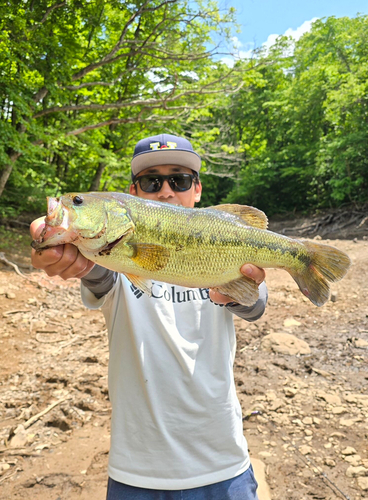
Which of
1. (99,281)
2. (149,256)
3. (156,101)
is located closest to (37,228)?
(99,281)

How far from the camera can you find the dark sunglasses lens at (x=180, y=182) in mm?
2918

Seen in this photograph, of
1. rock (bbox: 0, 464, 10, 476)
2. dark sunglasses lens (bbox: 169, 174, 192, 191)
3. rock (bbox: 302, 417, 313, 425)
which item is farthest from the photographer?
rock (bbox: 302, 417, 313, 425)

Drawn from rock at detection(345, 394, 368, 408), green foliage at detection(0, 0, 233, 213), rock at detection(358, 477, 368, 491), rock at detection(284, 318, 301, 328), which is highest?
green foliage at detection(0, 0, 233, 213)

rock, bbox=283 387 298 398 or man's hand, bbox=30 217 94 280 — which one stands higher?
man's hand, bbox=30 217 94 280

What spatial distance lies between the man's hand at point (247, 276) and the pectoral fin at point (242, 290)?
1.3 inches

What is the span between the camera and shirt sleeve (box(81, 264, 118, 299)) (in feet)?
7.48

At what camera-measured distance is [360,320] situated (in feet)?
24.7

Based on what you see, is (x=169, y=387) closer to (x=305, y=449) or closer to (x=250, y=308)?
(x=250, y=308)

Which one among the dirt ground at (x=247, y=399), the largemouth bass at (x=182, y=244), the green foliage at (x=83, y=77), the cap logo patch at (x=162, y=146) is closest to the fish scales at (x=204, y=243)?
the largemouth bass at (x=182, y=244)

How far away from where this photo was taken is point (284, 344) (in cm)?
645

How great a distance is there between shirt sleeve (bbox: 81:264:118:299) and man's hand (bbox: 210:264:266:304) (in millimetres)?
700

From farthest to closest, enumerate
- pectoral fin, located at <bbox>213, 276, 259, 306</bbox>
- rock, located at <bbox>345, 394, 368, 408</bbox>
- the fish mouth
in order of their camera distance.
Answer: rock, located at <bbox>345, 394, 368, 408</bbox>, pectoral fin, located at <bbox>213, 276, 259, 306</bbox>, the fish mouth

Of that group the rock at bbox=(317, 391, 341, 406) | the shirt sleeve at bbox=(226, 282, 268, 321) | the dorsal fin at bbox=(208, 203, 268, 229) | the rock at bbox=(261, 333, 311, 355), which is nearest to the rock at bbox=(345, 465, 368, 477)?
the rock at bbox=(317, 391, 341, 406)

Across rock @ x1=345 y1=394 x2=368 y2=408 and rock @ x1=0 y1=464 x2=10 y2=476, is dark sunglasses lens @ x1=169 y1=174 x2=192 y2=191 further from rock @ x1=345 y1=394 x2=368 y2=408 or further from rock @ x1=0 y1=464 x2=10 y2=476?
rock @ x1=345 y1=394 x2=368 y2=408
